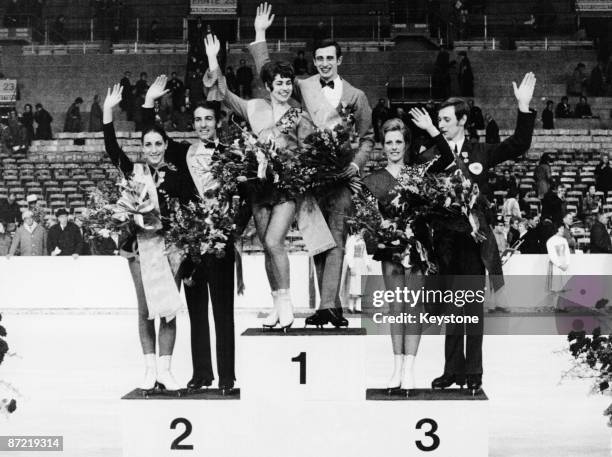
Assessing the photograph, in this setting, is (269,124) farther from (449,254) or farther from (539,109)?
(539,109)

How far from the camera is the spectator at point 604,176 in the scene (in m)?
17.7

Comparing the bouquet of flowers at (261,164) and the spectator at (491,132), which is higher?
the bouquet of flowers at (261,164)

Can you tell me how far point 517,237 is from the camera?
14.9m

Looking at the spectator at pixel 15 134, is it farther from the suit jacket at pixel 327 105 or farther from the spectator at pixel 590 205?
the suit jacket at pixel 327 105

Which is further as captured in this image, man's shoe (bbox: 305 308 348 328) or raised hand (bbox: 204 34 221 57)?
raised hand (bbox: 204 34 221 57)

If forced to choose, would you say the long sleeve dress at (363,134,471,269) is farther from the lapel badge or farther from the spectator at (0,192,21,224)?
the spectator at (0,192,21,224)

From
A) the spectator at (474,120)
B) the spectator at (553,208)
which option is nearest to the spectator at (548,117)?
the spectator at (474,120)

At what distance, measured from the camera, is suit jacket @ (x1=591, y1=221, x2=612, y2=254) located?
14.8 meters

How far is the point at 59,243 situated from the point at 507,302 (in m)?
5.85

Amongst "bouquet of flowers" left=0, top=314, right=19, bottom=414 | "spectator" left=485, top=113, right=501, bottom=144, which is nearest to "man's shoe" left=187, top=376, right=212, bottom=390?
"bouquet of flowers" left=0, top=314, right=19, bottom=414

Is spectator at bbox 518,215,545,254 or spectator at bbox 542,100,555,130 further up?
spectator at bbox 542,100,555,130

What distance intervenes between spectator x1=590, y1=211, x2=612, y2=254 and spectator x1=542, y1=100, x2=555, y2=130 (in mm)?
5044

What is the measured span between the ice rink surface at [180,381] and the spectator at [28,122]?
694 cm

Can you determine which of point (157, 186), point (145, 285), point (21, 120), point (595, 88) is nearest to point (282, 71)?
point (157, 186)
